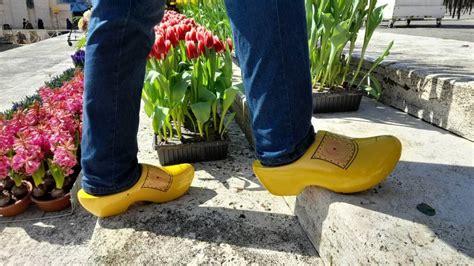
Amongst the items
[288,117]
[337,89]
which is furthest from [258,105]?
[337,89]

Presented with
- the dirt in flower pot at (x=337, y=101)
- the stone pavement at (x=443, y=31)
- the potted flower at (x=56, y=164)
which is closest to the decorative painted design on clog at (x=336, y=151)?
the dirt in flower pot at (x=337, y=101)

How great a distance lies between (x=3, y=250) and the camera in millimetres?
1197

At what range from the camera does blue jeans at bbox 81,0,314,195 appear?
72cm

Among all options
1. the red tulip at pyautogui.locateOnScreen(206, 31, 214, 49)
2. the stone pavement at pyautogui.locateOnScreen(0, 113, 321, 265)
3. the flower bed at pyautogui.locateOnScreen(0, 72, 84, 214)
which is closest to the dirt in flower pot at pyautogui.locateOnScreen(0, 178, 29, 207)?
the flower bed at pyautogui.locateOnScreen(0, 72, 84, 214)

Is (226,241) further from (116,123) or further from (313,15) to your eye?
(313,15)

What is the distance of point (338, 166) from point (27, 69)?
5.06m

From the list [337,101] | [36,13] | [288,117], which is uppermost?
[36,13]

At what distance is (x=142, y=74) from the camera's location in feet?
A: 2.98

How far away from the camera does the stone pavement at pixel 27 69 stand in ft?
11.4

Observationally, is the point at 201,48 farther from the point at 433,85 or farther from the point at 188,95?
the point at 433,85

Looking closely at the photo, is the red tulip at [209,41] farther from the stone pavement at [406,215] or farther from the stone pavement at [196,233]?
the stone pavement at [406,215]

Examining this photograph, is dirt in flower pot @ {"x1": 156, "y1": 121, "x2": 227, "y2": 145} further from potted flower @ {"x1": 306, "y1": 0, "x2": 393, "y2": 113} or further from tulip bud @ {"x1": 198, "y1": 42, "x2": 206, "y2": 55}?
potted flower @ {"x1": 306, "y1": 0, "x2": 393, "y2": 113}

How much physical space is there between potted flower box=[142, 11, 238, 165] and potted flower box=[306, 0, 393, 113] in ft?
1.43

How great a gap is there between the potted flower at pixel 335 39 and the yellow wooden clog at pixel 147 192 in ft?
2.42
